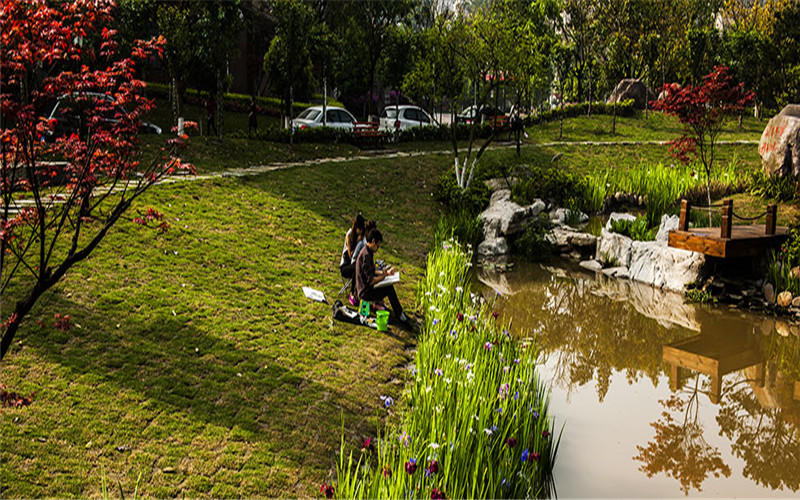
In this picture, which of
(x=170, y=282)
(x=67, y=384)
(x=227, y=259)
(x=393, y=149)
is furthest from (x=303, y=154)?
(x=67, y=384)

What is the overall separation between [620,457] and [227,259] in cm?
641

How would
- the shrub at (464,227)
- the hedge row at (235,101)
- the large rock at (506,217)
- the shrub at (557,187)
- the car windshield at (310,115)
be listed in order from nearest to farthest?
1. the shrub at (464,227)
2. the large rock at (506,217)
3. the shrub at (557,187)
4. the car windshield at (310,115)
5. the hedge row at (235,101)

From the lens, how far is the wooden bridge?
1171 cm

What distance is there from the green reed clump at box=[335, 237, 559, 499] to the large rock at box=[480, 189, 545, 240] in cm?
808

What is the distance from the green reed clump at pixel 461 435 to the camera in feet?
15.8

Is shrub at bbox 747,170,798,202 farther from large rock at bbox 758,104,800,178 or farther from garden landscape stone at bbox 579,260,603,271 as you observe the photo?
garden landscape stone at bbox 579,260,603,271

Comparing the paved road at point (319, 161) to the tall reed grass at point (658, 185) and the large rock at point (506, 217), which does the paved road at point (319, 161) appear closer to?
the tall reed grass at point (658, 185)

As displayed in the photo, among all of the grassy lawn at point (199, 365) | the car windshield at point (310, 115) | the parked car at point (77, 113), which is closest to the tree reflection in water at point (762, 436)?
the grassy lawn at point (199, 365)

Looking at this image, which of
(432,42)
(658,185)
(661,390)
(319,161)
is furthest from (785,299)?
(319,161)

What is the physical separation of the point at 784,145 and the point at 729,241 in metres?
6.13

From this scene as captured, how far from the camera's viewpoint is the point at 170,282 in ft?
28.9

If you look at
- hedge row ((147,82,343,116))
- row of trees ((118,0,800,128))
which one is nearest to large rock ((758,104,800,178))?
row of trees ((118,0,800,128))

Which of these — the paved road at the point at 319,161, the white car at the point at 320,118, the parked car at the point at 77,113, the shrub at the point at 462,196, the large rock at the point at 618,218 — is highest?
the white car at the point at 320,118

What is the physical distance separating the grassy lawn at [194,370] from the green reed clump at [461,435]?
533 millimetres
